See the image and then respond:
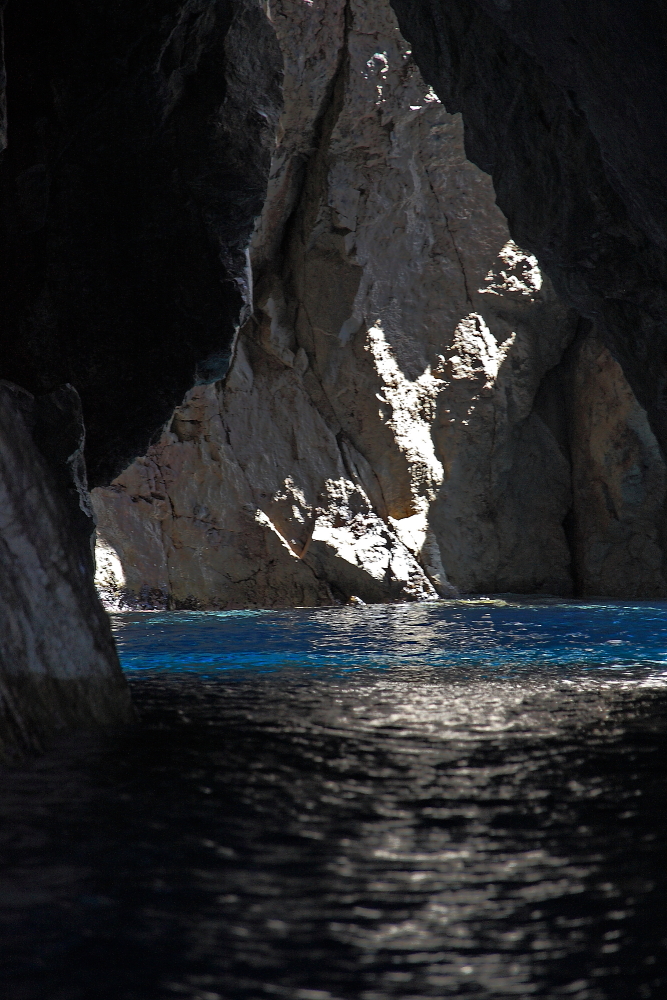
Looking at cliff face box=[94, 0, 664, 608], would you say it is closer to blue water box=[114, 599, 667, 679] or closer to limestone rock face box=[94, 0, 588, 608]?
limestone rock face box=[94, 0, 588, 608]

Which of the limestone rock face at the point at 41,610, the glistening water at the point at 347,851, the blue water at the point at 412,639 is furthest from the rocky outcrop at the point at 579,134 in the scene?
the limestone rock face at the point at 41,610

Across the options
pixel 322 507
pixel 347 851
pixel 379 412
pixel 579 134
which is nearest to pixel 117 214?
pixel 579 134

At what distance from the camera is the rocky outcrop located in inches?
180

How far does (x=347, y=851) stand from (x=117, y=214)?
227 inches

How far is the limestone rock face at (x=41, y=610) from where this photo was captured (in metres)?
4.16

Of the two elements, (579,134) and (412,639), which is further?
(412,639)

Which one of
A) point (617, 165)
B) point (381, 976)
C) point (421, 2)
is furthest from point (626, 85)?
point (381, 976)

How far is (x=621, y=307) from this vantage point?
662 cm

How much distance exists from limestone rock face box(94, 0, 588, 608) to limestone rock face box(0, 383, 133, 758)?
1165 cm

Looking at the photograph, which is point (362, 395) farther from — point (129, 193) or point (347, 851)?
point (347, 851)

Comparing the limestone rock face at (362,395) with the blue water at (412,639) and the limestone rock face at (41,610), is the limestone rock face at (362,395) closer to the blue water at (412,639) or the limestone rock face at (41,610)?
the blue water at (412,639)

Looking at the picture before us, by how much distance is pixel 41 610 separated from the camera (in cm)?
455

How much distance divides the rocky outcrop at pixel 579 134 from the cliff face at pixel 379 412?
30.7 ft

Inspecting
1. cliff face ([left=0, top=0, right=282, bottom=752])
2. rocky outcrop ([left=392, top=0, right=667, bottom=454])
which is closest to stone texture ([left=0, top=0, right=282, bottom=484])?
cliff face ([left=0, top=0, right=282, bottom=752])
